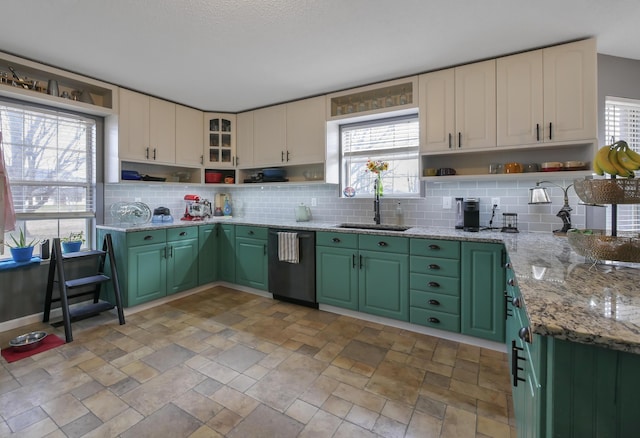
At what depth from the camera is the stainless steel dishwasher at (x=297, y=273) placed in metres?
3.36

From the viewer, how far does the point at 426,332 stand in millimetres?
2807

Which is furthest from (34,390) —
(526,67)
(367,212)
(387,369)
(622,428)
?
(526,67)

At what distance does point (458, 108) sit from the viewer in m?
2.88

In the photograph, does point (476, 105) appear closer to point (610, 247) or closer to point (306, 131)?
point (306, 131)

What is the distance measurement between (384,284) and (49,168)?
3537 millimetres

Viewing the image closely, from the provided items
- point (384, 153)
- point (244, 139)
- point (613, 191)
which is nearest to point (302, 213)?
point (384, 153)

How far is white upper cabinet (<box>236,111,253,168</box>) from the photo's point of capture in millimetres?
4277

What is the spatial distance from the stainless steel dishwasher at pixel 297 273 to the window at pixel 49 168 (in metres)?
2.06

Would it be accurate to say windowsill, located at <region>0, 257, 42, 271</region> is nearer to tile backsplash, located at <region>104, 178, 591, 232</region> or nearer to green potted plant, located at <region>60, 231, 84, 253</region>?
green potted plant, located at <region>60, 231, 84, 253</region>

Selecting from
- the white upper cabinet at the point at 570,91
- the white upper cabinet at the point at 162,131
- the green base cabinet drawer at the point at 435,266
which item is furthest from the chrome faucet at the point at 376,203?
the white upper cabinet at the point at 162,131

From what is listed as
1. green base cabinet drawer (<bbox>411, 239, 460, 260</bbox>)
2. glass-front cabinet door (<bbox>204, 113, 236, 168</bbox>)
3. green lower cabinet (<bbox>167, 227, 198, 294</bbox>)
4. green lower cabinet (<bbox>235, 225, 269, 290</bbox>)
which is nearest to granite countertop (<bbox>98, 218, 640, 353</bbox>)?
green base cabinet drawer (<bbox>411, 239, 460, 260</bbox>)

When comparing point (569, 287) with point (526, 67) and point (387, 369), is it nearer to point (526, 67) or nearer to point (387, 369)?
point (387, 369)

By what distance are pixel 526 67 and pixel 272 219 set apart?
3.24 m

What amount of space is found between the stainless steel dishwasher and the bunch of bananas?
2.41 meters
